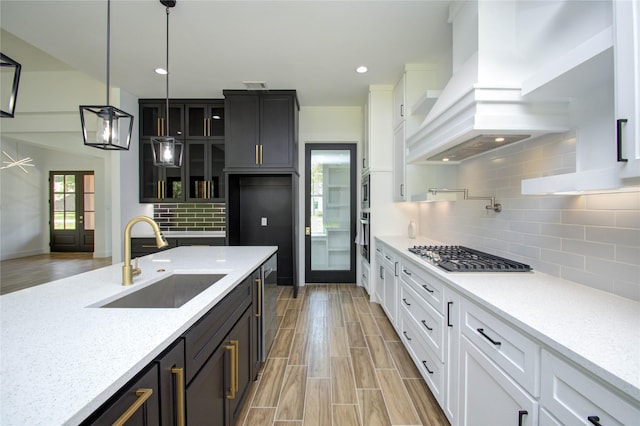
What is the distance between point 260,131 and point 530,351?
11.8ft

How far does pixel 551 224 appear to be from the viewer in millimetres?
1523

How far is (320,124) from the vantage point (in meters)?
4.31

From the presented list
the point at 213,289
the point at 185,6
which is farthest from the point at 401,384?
the point at 185,6

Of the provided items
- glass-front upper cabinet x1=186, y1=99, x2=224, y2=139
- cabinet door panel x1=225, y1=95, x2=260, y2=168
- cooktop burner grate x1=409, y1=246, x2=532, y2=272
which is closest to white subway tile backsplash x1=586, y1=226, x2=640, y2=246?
cooktop burner grate x1=409, y1=246, x2=532, y2=272

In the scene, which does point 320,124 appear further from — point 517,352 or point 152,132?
point 517,352

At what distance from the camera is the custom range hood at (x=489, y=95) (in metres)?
1.43

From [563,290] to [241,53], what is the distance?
3272mm

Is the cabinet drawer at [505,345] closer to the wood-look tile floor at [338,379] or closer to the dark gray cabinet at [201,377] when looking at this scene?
the wood-look tile floor at [338,379]

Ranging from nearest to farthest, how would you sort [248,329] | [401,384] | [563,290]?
[563,290] < [248,329] < [401,384]

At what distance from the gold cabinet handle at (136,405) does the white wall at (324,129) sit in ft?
11.8

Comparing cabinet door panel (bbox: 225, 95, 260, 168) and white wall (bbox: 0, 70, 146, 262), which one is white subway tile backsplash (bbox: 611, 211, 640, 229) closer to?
cabinet door panel (bbox: 225, 95, 260, 168)

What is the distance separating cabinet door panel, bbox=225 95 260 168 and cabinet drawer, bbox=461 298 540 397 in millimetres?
3168

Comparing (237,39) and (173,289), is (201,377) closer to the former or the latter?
(173,289)

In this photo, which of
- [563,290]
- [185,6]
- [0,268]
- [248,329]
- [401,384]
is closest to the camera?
[563,290]
